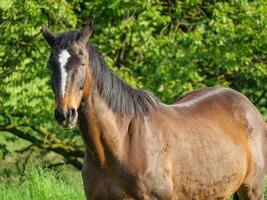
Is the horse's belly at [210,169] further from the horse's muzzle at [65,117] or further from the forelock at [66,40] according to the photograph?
the forelock at [66,40]

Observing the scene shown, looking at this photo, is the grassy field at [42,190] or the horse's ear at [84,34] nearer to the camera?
the horse's ear at [84,34]

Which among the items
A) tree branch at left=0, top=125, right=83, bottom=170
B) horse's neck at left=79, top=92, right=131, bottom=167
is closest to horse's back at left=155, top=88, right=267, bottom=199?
horse's neck at left=79, top=92, right=131, bottom=167

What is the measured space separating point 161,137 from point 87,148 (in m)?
0.59

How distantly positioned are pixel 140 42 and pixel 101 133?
25.5 feet

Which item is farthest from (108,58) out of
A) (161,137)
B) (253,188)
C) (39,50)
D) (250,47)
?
(161,137)

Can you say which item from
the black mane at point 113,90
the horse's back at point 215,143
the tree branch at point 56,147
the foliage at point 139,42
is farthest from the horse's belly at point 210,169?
the tree branch at point 56,147

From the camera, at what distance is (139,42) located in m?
13.2

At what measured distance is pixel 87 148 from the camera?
5555mm

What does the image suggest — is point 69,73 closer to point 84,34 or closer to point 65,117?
point 65,117

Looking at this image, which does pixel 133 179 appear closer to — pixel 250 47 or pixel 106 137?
pixel 106 137

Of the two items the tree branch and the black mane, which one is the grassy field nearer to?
the black mane

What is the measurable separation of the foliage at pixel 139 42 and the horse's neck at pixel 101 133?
6.66m

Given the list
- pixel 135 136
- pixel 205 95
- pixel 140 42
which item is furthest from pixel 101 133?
pixel 140 42

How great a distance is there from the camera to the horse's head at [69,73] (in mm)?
4930
